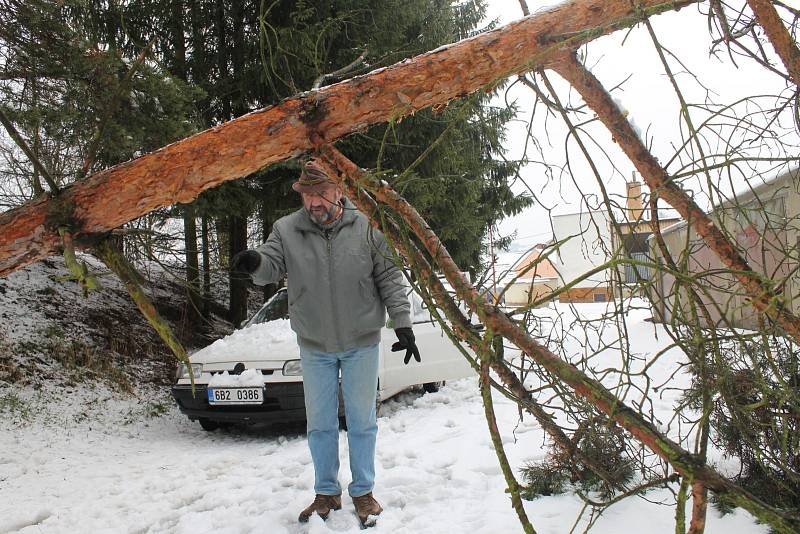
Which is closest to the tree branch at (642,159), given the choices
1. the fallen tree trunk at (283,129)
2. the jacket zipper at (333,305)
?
the fallen tree trunk at (283,129)

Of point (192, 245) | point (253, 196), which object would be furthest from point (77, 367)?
point (253, 196)

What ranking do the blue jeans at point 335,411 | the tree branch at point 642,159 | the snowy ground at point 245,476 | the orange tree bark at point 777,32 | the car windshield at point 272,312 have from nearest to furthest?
the orange tree bark at point 777,32 → the tree branch at point 642,159 → the snowy ground at point 245,476 → the blue jeans at point 335,411 → the car windshield at point 272,312

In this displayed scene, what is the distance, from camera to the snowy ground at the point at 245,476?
3092mm

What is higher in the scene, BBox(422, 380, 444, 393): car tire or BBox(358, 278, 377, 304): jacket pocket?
BBox(358, 278, 377, 304): jacket pocket

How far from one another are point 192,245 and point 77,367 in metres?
2.21

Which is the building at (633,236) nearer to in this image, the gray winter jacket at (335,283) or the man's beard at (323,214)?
the gray winter jacket at (335,283)

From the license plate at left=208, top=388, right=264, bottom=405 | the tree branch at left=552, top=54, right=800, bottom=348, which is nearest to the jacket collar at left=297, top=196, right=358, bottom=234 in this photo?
the tree branch at left=552, top=54, right=800, bottom=348

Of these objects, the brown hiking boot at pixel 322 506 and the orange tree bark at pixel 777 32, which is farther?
the brown hiking boot at pixel 322 506

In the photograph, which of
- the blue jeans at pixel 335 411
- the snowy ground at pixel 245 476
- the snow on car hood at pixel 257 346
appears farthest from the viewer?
the snow on car hood at pixel 257 346

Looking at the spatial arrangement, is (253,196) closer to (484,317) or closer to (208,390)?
(208,390)

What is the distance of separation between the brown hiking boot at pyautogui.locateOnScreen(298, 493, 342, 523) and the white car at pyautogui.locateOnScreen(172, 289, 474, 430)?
6.05ft

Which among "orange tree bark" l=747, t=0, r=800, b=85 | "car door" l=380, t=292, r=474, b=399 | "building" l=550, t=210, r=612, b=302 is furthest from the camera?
"car door" l=380, t=292, r=474, b=399

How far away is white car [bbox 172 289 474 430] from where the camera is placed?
207 inches

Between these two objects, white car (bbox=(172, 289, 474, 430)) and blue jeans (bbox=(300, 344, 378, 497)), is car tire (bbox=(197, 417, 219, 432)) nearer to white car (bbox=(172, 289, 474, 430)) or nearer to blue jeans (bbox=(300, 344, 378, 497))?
white car (bbox=(172, 289, 474, 430))
